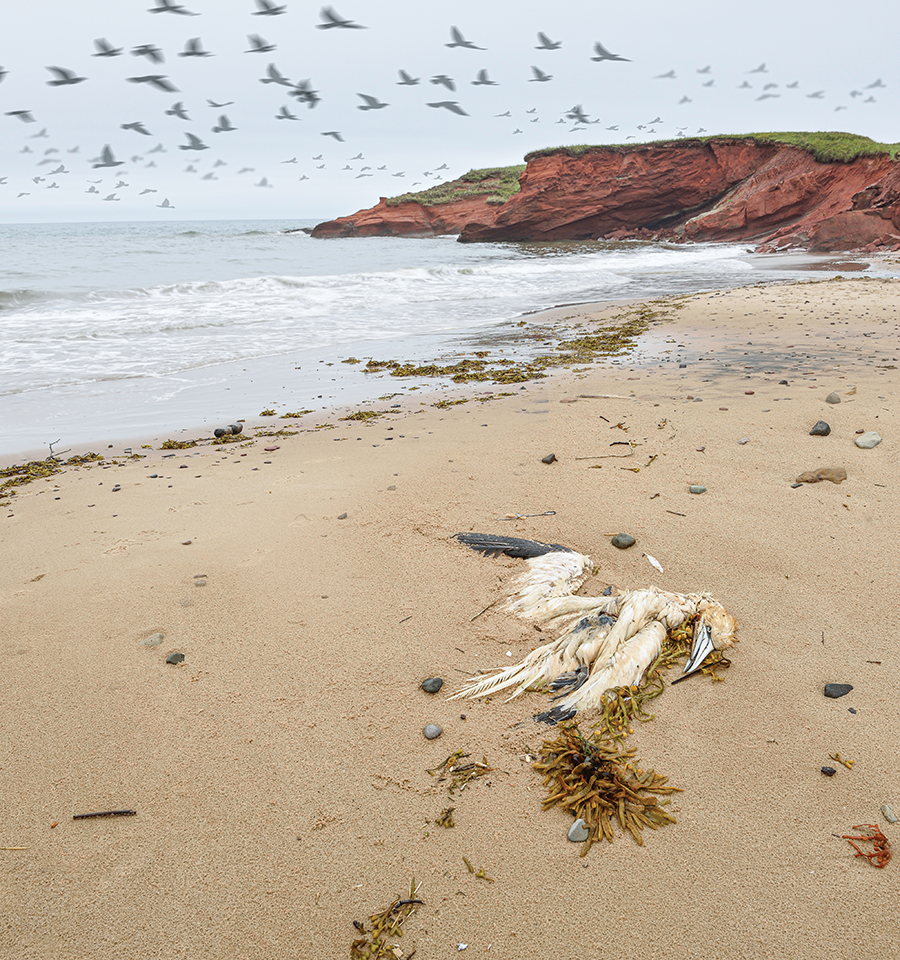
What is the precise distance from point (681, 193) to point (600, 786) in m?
57.9

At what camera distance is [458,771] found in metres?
2.25

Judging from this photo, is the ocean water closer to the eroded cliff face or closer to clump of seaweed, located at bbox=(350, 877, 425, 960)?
clump of seaweed, located at bbox=(350, 877, 425, 960)

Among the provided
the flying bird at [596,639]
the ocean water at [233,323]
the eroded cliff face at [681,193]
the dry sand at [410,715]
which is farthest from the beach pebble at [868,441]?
the eroded cliff face at [681,193]

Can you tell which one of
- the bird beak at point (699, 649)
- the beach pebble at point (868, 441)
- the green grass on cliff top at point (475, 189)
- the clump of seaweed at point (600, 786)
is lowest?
the clump of seaweed at point (600, 786)

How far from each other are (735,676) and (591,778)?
89 cm

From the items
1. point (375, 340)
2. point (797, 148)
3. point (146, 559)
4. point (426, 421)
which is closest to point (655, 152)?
point (797, 148)

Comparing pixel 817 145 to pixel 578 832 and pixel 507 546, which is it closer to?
pixel 507 546

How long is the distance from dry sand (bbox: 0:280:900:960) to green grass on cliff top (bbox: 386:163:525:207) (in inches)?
2558

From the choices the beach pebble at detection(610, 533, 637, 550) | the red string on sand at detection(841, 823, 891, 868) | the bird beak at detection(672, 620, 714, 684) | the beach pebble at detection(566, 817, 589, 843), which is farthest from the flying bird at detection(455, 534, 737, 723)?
the red string on sand at detection(841, 823, 891, 868)

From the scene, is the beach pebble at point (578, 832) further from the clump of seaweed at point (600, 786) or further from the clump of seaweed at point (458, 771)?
the clump of seaweed at point (458, 771)

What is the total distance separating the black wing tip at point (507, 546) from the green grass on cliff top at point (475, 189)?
65.5 m

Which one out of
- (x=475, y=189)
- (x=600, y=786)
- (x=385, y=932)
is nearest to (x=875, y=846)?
(x=600, y=786)

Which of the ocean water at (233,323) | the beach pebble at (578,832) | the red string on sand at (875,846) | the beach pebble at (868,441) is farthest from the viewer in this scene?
the ocean water at (233,323)

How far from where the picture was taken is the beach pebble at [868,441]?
4.73 metres
